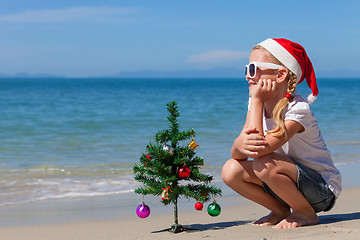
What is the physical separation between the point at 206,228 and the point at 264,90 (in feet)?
3.74

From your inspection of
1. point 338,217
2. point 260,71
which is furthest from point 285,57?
point 338,217

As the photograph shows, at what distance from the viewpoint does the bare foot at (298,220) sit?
11.1 feet

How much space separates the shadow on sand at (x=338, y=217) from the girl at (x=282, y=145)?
0.18 m

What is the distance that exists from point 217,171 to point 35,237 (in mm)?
3286

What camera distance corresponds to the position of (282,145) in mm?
3258

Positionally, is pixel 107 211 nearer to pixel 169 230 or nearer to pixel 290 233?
pixel 169 230

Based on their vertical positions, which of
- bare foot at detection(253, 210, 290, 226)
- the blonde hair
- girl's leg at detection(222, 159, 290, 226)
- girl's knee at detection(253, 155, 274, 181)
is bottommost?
bare foot at detection(253, 210, 290, 226)

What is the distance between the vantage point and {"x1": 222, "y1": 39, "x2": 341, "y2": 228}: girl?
321cm

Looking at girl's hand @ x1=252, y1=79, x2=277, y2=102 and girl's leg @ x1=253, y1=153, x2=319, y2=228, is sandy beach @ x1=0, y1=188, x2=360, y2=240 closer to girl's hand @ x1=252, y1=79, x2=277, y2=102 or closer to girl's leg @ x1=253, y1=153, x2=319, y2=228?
girl's leg @ x1=253, y1=153, x2=319, y2=228

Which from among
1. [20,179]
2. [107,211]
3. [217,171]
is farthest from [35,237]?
[217,171]

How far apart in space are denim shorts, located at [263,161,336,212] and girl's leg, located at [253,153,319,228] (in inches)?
1.2

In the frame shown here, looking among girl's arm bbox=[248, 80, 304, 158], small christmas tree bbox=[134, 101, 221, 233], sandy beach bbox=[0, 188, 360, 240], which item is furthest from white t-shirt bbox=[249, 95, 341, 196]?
small christmas tree bbox=[134, 101, 221, 233]

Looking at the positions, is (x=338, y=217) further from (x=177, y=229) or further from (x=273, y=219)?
(x=177, y=229)

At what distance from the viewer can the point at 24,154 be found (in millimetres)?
8531
